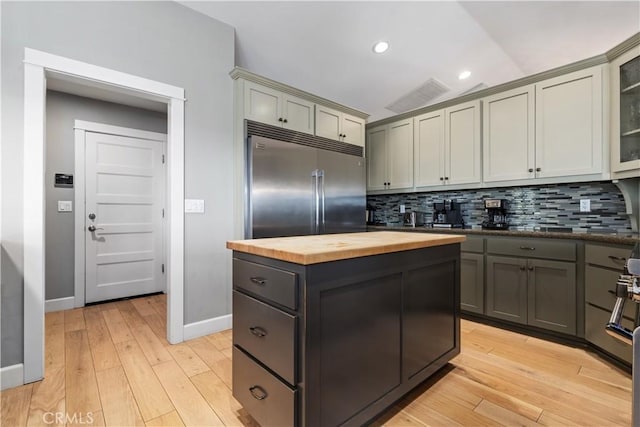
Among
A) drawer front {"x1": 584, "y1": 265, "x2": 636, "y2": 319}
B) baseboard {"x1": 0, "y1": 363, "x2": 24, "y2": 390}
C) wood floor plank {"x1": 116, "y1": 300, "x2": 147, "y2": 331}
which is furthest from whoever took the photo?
wood floor plank {"x1": 116, "y1": 300, "x2": 147, "y2": 331}

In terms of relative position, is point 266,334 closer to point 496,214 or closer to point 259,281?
point 259,281

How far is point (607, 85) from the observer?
7.74 feet

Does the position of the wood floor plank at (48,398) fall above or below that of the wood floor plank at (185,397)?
above

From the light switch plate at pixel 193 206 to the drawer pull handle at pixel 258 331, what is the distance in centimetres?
147

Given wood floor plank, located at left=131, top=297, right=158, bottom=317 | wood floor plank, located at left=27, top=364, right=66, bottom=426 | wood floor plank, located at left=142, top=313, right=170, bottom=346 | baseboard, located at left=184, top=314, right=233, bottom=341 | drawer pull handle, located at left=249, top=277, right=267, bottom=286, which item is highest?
drawer pull handle, located at left=249, top=277, right=267, bottom=286

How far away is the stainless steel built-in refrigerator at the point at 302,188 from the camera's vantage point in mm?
2652

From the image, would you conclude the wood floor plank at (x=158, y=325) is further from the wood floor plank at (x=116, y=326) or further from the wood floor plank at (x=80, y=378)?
the wood floor plank at (x=80, y=378)

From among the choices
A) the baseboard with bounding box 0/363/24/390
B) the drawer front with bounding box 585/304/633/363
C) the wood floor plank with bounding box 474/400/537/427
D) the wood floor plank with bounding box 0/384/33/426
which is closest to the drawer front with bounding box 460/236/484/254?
the drawer front with bounding box 585/304/633/363

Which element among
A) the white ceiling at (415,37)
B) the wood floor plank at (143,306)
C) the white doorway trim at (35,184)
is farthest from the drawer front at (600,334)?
the wood floor plank at (143,306)

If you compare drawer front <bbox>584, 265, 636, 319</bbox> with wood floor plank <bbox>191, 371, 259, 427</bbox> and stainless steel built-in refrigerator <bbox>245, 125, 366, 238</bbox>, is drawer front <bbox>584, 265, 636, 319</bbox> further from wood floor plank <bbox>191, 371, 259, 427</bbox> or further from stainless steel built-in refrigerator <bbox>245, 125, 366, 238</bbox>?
wood floor plank <bbox>191, 371, 259, 427</bbox>

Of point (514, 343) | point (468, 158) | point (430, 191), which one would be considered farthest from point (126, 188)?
point (514, 343)

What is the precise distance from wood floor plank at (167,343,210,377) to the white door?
1879mm

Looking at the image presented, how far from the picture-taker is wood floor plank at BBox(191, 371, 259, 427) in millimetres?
1470

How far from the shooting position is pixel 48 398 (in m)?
1.63
